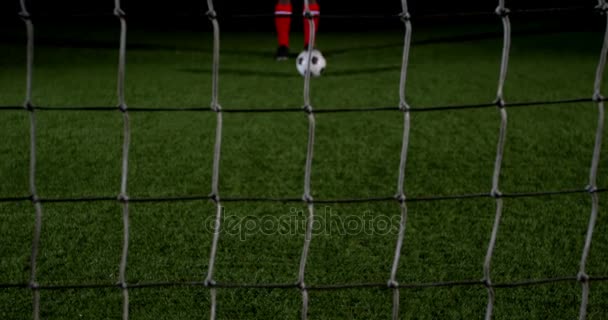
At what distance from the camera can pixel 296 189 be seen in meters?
1.79

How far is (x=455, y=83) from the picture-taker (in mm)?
3238

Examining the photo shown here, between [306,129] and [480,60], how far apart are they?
2025 mm

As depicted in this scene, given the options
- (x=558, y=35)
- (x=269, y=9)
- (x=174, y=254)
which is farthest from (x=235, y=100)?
(x=269, y=9)

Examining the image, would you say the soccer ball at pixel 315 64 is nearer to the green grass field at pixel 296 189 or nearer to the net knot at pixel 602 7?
the green grass field at pixel 296 189

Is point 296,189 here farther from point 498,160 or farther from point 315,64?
point 315,64

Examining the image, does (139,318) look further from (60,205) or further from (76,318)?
(60,205)
